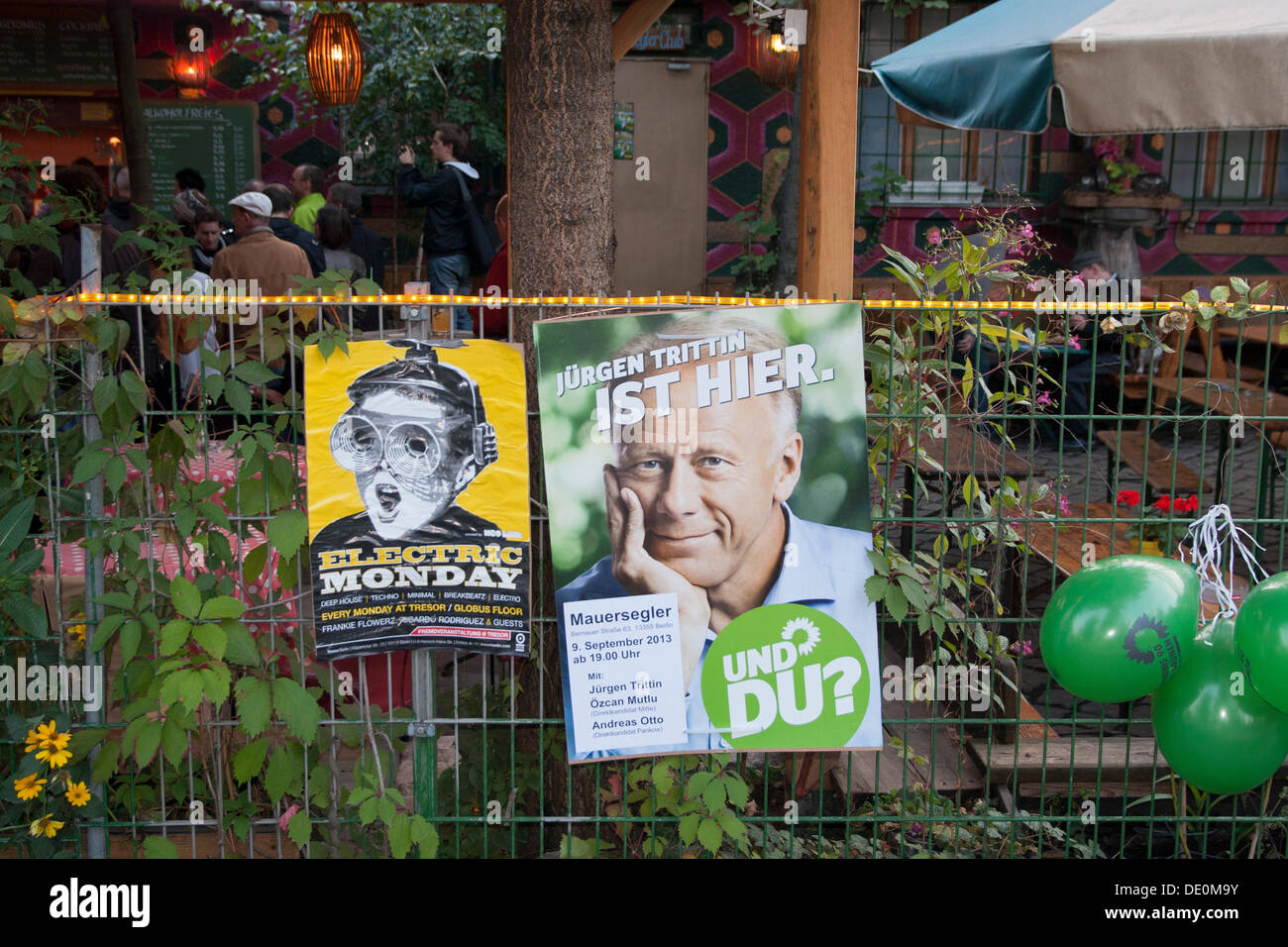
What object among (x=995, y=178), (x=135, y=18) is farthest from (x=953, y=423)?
(x=135, y=18)

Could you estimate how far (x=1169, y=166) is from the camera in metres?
11.9

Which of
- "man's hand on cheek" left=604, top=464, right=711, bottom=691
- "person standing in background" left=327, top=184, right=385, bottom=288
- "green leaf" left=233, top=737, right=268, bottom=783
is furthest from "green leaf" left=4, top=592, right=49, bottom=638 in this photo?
"person standing in background" left=327, top=184, right=385, bottom=288

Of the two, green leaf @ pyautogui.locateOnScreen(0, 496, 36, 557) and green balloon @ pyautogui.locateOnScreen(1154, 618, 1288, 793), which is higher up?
green leaf @ pyautogui.locateOnScreen(0, 496, 36, 557)

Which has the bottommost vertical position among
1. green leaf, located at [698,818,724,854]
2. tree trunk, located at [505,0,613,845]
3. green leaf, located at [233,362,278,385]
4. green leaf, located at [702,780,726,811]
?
green leaf, located at [698,818,724,854]

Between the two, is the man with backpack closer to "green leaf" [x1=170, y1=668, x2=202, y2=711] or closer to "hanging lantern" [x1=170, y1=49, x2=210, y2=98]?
"hanging lantern" [x1=170, y1=49, x2=210, y2=98]

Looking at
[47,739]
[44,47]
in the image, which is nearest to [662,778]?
[47,739]

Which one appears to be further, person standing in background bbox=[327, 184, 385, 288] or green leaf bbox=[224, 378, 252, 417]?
person standing in background bbox=[327, 184, 385, 288]

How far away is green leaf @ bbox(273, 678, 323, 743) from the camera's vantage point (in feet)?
10.5

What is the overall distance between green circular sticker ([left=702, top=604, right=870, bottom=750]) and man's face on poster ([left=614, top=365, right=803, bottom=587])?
18 centimetres

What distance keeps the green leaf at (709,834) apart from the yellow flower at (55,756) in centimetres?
174

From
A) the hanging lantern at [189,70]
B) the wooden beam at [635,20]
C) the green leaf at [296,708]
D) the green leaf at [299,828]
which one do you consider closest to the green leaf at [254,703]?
the green leaf at [296,708]

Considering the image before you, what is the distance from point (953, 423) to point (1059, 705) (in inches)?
80.0

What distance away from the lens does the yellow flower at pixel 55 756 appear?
330 centimetres
